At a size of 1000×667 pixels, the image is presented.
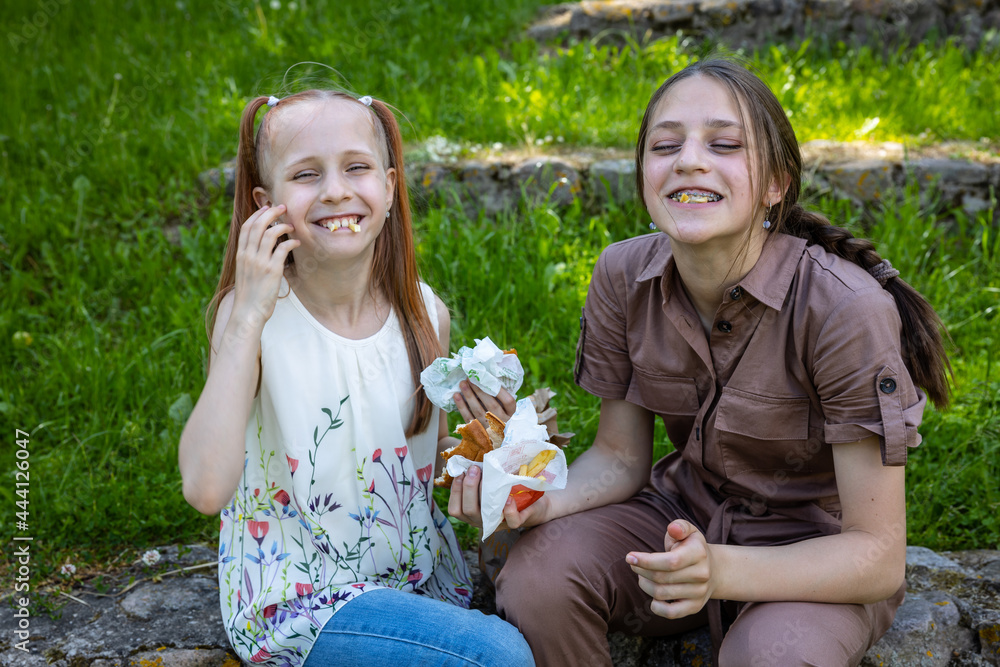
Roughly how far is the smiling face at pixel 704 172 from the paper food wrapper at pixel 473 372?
485mm

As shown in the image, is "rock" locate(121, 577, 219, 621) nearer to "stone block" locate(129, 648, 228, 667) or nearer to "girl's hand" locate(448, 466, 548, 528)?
"stone block" locate(129, 648, 228, 667)

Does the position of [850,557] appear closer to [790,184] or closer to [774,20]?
[790,184]

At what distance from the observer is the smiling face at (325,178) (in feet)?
6.25

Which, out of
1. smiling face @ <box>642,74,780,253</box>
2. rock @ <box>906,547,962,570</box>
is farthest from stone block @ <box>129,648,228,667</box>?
rock @ <box>906,547,962,570</box>

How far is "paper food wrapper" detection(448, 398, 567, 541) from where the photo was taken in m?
1.73

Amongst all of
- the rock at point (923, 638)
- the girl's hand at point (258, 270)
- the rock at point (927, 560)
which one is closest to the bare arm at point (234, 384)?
the girl's hand at point (258, 270)

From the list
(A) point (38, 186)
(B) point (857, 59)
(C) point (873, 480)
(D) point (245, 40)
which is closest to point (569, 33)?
(B) point (857, 59)

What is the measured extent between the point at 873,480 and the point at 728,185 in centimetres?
68

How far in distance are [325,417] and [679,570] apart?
91cm

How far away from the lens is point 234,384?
1.75 meters

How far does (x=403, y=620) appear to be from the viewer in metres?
1.78

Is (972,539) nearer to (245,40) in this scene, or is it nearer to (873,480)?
(873,480)

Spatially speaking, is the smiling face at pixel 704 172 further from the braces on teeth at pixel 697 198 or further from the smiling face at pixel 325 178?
the smiling face at pixel 325 178

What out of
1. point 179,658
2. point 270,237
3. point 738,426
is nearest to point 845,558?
point 738,426
